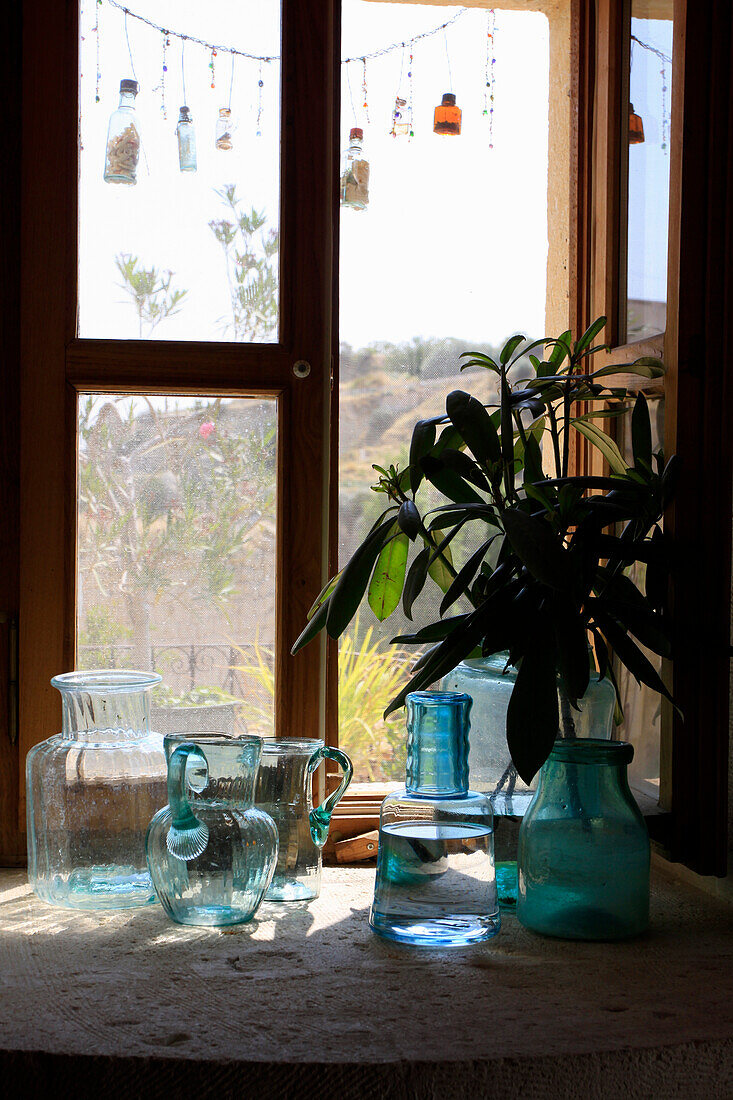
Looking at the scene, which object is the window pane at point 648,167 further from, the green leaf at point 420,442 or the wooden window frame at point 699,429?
the green leaf at point 420,442

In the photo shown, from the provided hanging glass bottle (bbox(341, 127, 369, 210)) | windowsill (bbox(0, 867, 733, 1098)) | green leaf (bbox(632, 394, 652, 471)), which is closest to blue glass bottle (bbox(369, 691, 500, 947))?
windowsill (bbox(0, 867, 733, 1098))

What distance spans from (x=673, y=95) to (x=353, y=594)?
0.77 m

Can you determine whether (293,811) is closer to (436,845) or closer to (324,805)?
(324,805)

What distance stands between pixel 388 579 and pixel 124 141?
0.78 meters

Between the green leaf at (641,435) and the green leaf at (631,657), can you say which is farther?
the green leaf at (641,435)

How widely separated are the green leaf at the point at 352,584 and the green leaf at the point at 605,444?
0.36 m

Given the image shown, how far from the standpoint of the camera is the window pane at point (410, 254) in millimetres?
1646

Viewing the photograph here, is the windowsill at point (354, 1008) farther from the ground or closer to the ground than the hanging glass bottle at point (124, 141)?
closer to the ground

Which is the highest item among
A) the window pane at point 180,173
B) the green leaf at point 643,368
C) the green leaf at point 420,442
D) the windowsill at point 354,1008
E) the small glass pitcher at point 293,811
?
the window pane at point 180,173

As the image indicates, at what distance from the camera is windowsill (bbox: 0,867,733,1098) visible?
0.87 metres

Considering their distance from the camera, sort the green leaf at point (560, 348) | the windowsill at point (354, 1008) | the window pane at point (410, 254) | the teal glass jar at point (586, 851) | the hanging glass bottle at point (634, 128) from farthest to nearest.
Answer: the window pane at point (410, 254), the hanging glass bottle at point (634, 128), the green leaf at point (560, 348), the teal glass jar at point (586, 851), the windowsill at point (354, 1008)

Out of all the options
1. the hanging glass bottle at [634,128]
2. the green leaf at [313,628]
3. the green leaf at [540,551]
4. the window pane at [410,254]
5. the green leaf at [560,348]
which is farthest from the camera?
the window pane at [410,254]

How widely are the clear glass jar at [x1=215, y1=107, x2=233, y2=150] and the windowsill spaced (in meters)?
1.12

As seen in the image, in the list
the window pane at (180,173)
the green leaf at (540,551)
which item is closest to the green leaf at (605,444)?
the green leaf at (540,551)
